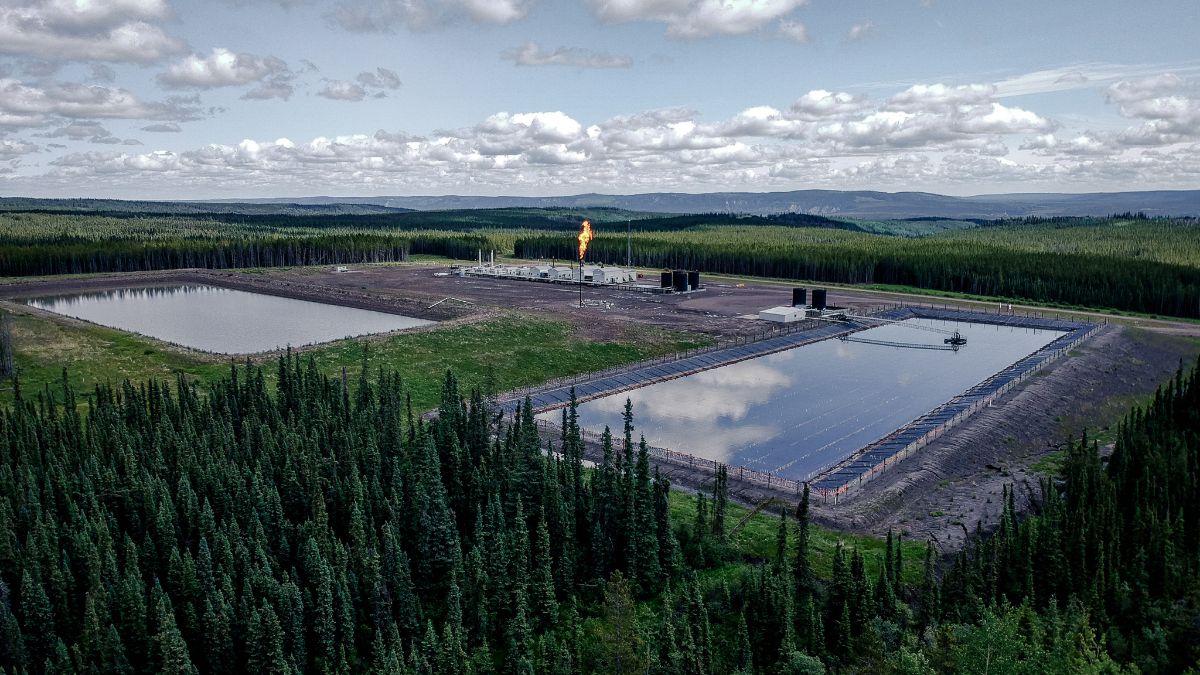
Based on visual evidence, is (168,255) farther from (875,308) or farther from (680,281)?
(875,308)

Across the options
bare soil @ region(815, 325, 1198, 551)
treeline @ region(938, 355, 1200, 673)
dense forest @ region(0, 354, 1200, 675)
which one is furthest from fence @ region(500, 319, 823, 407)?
treeline @ region(938, 355, 1200, 673)

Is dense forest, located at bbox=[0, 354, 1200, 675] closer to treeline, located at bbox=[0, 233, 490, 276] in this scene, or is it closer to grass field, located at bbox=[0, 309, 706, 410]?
grass field, located at bbox=[0, 309, 706, 410]

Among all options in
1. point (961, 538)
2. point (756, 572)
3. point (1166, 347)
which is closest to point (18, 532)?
point (756, 572)

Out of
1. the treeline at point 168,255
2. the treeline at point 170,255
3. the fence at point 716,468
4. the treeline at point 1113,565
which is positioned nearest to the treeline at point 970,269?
the treeline at point 170,255

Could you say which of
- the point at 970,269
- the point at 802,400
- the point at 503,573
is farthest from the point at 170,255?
the point at 503,573

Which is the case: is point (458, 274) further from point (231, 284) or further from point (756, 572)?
point (756, 572)

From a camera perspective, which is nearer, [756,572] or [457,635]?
[457,635]


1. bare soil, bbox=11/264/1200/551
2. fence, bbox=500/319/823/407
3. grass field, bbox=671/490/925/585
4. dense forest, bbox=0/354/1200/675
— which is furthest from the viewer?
fence, bbox=500/319/823/407
